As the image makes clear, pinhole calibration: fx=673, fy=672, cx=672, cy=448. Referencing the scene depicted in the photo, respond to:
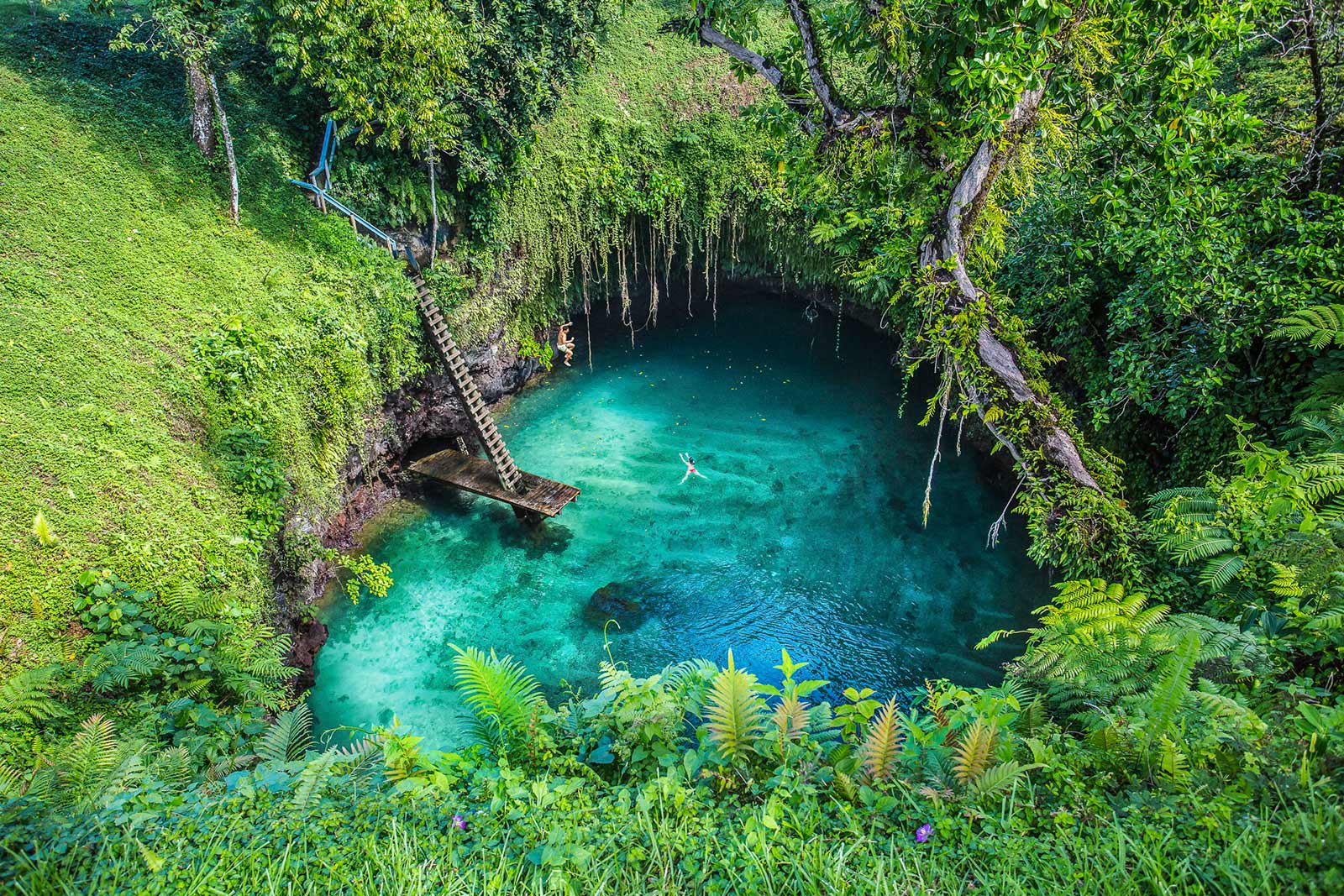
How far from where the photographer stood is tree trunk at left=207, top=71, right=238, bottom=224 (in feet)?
28.1

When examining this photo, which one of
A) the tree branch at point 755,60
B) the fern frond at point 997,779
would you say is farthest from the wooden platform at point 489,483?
the fern frond at point 997,779

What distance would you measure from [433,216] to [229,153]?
9.28ft

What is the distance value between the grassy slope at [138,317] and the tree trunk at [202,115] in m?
0.18

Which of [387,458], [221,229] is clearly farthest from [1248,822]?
[221,229]

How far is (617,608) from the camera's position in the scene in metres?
8.88

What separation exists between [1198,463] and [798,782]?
256 inches

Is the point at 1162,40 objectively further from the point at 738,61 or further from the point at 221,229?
the point at 221,229

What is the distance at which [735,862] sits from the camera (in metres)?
3.26

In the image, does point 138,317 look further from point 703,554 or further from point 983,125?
point 983,125

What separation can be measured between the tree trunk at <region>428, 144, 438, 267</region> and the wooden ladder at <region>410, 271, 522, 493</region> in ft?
2.58

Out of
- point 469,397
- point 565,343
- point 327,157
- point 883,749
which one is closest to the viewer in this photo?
point 883,749

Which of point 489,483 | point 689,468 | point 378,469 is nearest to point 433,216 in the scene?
point 378,469

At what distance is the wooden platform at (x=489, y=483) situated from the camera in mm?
10055

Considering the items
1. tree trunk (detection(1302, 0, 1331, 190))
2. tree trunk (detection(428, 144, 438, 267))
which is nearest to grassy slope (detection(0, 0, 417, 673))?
tree trunk (detection(428, 144, 438, 267))
